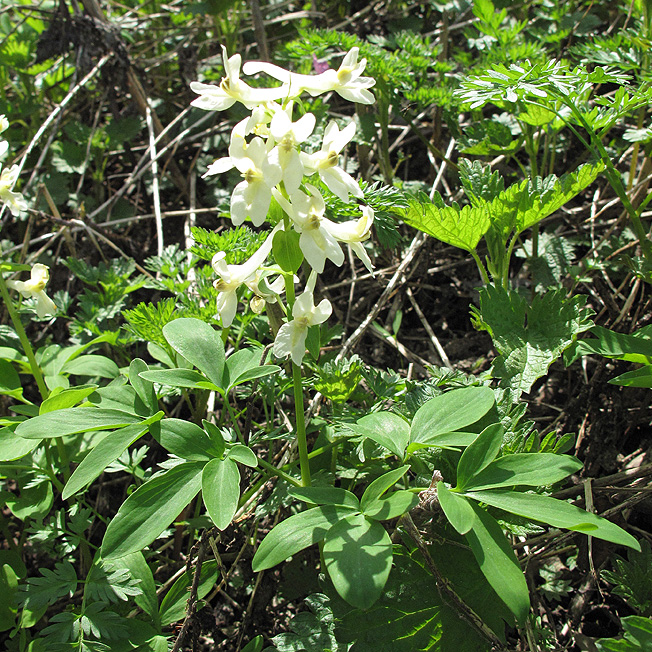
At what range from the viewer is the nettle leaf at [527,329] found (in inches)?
62.8

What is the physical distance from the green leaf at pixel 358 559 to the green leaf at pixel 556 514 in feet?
0.86

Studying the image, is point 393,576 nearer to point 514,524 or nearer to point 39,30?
point 514,524

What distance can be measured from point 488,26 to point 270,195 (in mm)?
1973

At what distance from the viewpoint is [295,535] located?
1.13 metres

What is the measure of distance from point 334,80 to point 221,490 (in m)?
1.01

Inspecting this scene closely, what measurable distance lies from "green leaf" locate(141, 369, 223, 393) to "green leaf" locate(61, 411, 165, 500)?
3.8 inches

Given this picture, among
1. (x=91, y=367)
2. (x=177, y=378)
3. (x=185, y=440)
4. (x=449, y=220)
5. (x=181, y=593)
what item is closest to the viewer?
(x=185, y=440)

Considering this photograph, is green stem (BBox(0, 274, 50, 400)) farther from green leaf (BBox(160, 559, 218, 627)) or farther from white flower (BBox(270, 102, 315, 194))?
white flower (BBox(270, 102, 315, 194))

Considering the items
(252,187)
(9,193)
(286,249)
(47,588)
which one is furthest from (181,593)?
(9,193)

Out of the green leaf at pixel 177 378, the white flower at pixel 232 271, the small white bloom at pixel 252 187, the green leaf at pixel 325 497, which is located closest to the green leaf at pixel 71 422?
the green leaf at pixel 177 378

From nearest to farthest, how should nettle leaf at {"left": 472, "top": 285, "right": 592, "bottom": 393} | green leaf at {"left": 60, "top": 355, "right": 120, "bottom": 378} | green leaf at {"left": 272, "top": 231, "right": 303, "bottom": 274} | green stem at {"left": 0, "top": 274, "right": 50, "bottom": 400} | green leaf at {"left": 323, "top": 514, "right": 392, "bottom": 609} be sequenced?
green leaf at {"left": 323, "top": 514, "right": 392, "bottom": 609}, green leaf at {"left": 272, "top": 231, "right": 303, "bottom": 274}, nettle leaf at {"left": 472, "top": 285, "right": 592, "bottom": 393}, green stem at {"left": 0, "top": 274, "right": 50, "bottom": 400}, green leaf at {"left": 60, "top": 355, "right": 120, "bottom": 378}

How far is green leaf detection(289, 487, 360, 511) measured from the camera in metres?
1.16

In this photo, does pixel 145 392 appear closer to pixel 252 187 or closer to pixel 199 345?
pixel 199 345

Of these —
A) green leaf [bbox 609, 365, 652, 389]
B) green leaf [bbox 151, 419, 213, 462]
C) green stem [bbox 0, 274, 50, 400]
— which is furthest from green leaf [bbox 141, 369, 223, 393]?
green leaf [bbox 609, 365, 652, 389]
